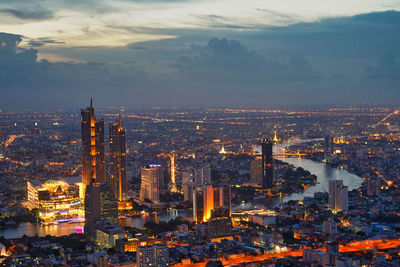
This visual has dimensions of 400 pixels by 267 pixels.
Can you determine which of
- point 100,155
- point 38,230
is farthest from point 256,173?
point 38,230

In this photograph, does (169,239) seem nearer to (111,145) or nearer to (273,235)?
(273,235)

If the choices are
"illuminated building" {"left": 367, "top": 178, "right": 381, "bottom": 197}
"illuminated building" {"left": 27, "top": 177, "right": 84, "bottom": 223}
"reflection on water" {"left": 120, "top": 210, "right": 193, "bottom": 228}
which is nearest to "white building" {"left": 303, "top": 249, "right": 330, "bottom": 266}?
"reflection on water" {"left": 120, "top": 210, "right": 193, "bottom": 228}

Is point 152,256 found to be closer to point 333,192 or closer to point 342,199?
point 342,199

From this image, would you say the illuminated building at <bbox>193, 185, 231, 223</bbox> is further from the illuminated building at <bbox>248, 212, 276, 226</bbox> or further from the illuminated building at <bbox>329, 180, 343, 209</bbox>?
the illuminated building at <bbox>329, 180, 343, 209</bbox>

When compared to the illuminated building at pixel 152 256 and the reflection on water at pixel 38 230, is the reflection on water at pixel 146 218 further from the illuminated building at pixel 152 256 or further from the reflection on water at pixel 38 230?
the illuminated building at pixel 152 256

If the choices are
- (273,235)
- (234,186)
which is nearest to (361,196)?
(234,186)
